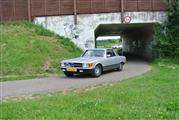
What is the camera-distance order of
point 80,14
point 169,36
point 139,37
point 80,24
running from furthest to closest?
point 139,37
point 169,36
point 80,14
point 80,24

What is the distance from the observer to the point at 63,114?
9211 millimetres

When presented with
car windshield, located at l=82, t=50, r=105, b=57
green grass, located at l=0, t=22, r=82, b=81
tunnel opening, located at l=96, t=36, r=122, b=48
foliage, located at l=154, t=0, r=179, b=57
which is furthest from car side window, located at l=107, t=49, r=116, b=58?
tunnel opening, located at l=96, t=36, r=122, b=48

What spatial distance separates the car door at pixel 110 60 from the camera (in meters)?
22.4

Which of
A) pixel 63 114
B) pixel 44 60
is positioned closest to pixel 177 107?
pixel 63 114

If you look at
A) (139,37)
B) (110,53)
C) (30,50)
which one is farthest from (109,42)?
(110,53)

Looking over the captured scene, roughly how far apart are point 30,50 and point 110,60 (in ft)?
20.9

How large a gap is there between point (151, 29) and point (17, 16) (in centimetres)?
1112

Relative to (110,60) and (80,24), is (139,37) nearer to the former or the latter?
(80,24)

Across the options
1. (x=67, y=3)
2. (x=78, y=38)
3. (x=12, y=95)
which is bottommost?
(x=12, y=95)

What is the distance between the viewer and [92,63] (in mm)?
20812

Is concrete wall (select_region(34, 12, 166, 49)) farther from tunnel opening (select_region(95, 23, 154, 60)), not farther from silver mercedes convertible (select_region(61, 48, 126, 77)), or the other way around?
silver mercedes convertible (select_region(61, 48, 126, 77))

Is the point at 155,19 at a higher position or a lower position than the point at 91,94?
higher

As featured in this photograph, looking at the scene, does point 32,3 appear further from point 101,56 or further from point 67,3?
point 101,56

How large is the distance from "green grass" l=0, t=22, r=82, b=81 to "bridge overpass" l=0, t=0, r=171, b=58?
84 cm
